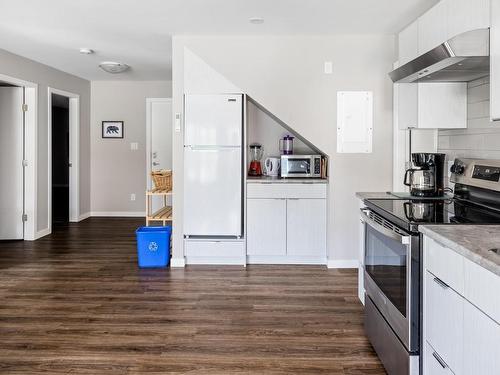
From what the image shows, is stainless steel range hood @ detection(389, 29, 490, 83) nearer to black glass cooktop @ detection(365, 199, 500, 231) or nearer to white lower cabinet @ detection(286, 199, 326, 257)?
black glass cooktop @ detection(365, 199, 500, 231)

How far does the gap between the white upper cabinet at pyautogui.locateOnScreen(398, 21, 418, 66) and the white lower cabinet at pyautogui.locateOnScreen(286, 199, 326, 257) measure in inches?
65.5

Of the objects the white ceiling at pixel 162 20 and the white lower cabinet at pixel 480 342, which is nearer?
the white lower cabinet at pixel 480 342

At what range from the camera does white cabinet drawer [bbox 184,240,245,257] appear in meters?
4.58

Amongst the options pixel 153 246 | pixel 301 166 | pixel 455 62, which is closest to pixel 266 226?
pixel 301 166

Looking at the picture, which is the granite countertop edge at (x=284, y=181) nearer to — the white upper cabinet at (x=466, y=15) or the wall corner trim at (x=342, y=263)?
the wall corner trim at (x=342, y=263)

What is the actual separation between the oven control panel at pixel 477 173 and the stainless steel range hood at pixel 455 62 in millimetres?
529

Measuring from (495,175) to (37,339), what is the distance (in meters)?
2.87

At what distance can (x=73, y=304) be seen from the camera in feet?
11.1

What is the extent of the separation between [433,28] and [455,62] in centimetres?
64

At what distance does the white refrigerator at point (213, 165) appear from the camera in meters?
4.46

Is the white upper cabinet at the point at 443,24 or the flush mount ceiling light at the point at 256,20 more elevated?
the flush mount ceiling light at the point at 256,20

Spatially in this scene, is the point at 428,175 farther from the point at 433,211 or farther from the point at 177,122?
the point at 177,122

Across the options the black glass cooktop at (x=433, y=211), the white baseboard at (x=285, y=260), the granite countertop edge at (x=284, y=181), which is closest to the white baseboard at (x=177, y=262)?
the white baseboard at (x=285, y=260)

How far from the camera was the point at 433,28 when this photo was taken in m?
2.84
